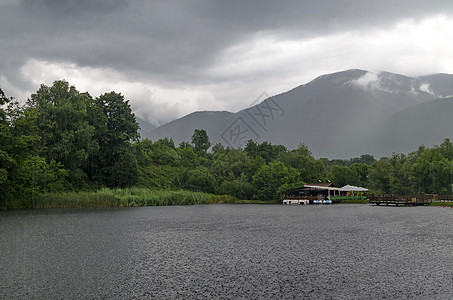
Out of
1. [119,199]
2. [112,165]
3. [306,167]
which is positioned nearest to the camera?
[119,199]

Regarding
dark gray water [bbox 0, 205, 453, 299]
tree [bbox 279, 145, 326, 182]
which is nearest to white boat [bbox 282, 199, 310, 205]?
tree [bbox 279, 145, 326, 182]

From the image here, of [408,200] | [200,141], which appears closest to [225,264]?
[408,200]

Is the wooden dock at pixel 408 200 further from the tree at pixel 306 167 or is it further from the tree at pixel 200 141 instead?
the tree at pixel 200 141

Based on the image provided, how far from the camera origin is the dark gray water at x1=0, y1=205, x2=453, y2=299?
11453 millimetres

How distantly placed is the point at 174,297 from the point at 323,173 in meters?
90.5

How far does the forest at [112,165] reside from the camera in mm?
45000

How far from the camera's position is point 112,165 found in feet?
217

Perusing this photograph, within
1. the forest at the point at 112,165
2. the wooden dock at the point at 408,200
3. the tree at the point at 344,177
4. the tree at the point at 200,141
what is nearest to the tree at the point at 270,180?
the forest at the point at 112,165

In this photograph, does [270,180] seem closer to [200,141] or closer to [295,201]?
[295,201]

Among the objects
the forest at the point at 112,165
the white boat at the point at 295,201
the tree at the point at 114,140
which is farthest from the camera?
the white boat at the point at 295,201

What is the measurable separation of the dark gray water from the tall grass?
2325 centimetres

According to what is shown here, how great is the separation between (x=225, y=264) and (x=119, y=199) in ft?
135

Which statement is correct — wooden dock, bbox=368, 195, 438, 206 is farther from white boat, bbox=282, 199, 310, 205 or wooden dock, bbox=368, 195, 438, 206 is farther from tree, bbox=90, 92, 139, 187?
tree, bbox=90, 92, 139, 187

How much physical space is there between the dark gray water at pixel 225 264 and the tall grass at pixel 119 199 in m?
23.3
